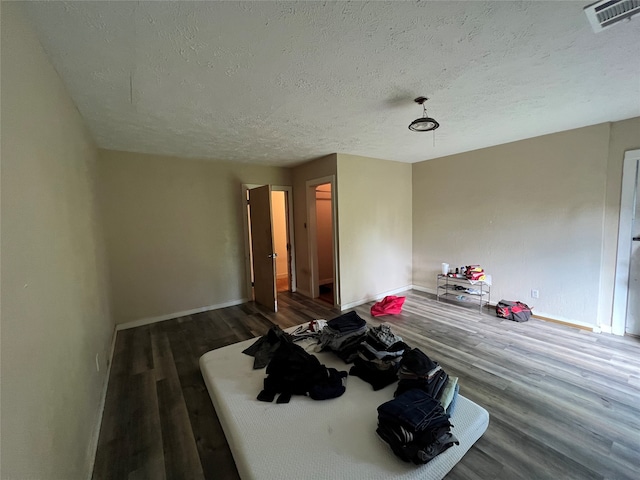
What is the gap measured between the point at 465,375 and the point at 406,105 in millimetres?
2460

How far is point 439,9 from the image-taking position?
125 centimetres

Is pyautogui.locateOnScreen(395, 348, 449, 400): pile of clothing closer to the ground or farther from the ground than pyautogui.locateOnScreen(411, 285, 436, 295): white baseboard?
farther from the ground

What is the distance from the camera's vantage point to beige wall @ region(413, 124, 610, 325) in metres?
3.18

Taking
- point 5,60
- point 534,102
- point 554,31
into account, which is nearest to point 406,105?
point 554,31

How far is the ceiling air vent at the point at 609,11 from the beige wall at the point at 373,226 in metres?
2.85

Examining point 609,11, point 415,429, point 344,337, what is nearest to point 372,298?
point 344,337

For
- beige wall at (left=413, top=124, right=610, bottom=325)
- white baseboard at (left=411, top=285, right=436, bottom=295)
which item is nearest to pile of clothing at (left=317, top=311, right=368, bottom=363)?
beige wall at (left=413, top=124, right=610, bottom=325)

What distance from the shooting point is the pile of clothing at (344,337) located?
2400 millimetres

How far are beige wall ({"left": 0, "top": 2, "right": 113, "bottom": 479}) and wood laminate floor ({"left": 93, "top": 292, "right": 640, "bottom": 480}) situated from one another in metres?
0.35

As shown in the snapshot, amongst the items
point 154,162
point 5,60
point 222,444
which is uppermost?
point 154,162

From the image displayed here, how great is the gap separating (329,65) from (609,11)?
1.40 meters

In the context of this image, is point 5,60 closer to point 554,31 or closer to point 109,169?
point 554,31

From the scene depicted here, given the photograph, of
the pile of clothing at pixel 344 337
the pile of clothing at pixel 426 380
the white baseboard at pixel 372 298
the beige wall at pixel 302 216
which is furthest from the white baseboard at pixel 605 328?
the beige wall at pixel 302 216

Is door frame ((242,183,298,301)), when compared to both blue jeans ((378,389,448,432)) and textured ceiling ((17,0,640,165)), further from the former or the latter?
blue jeans ((378,389,448,432))
